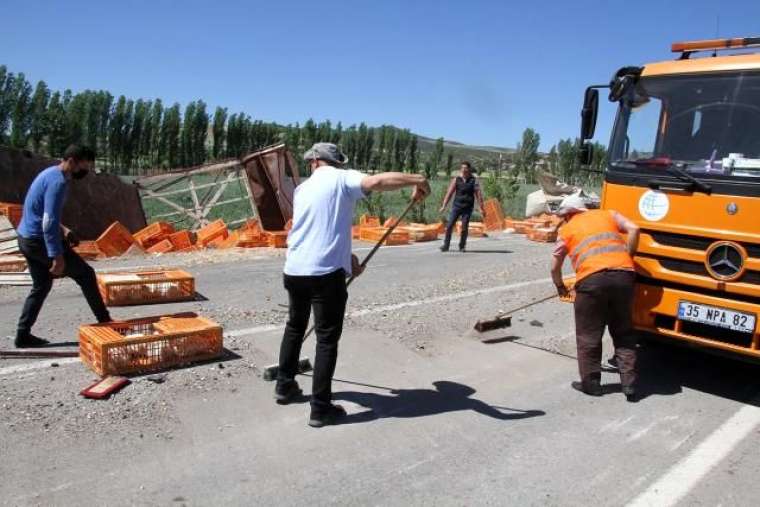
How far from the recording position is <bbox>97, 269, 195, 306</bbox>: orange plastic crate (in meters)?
7.70

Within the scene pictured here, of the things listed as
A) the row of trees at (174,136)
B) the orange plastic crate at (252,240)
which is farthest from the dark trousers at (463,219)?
the row of trees at (174,136)

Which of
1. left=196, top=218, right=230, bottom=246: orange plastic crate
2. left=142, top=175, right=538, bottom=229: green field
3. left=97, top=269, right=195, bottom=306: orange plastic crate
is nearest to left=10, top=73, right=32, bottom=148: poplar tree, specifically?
left=142, top=175, right=538, bottom=229: green field

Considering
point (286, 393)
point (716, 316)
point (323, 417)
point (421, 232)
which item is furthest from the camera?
point (421, 232)

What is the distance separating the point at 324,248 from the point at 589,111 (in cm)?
367

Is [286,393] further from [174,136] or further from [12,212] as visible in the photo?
[174,136]

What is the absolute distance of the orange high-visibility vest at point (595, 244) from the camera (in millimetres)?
5426

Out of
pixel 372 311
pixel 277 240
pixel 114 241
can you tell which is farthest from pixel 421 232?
pixel 372 311

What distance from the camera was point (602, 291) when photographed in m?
5.39

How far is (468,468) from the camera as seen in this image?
3.94 meters

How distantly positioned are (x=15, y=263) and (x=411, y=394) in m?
7.10

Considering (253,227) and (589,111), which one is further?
(253,227)

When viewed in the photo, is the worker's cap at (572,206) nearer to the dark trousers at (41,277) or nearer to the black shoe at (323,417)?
the black shoe at (323,417)

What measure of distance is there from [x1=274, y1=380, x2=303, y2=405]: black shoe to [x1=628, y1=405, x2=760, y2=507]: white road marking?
8.03 ft

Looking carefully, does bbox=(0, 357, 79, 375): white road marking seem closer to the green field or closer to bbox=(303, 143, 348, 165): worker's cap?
bbox=(303, 143, 348, 165): worker's cap
